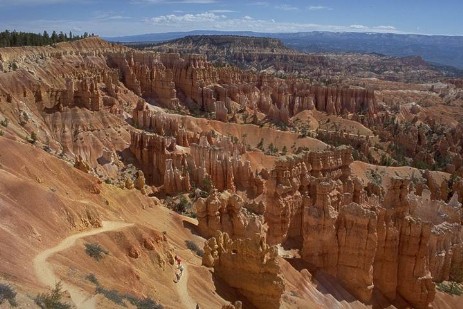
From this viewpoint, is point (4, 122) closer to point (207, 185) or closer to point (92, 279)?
point (207, 185)

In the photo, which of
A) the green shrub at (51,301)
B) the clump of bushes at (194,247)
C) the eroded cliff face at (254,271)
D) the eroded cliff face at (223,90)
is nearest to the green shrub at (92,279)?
the green shrub at (51,301)

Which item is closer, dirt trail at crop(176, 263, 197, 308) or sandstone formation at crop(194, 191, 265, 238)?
dirt trail at crop(176, 263, 197, 308)

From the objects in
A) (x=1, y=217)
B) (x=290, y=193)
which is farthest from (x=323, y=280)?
(x=1, y=217)

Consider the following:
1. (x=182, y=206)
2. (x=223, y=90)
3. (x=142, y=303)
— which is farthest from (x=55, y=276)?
(x=223, y=90)

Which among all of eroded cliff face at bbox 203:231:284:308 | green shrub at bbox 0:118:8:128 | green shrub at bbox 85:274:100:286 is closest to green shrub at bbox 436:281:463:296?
eroded cliff face at bbox 203:231:284:308

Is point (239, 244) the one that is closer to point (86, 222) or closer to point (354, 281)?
point (86, 222)

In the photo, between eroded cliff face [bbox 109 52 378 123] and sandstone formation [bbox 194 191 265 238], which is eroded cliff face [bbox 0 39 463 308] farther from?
eroded cliff face [bbox 109 52 378 123]

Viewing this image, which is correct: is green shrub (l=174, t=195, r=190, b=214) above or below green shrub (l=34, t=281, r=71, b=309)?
below
